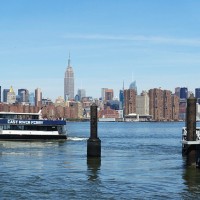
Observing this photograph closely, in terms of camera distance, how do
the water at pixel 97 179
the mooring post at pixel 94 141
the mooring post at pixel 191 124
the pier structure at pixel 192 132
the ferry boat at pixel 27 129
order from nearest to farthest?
the water at pixel 97 179 < the pier structure at pixel 192 132 < the mooring post at pixel 191 124 < the mooring post at pixel 94 141 < the ferry boat at pixel 27 129

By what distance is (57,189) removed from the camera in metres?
33.0

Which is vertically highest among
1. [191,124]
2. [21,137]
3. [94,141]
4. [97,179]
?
[191,124]

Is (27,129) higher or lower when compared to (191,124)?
lower

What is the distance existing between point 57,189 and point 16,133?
50386 mm

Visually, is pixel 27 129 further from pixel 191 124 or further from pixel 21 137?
pixel 191 124

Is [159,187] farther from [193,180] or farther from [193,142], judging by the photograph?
[193,142]

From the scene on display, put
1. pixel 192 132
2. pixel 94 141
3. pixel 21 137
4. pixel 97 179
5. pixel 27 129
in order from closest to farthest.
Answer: pixel 97 179, pixel 192 132, pixel 94 141, pixel 21 137, pixel 27 129

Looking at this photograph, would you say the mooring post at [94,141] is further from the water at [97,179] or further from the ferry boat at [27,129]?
the ferry boat at [27,129]

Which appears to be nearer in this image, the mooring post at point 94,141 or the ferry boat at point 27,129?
the mooring post at point 94,141

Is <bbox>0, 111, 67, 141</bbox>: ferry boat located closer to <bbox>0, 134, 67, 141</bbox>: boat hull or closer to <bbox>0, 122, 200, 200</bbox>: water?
<bbox>0, 134, 67, 141</bbox>: boat hull

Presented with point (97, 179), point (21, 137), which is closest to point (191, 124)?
point (97, 179)

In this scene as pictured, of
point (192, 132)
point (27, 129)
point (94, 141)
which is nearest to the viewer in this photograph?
point (192, 132)

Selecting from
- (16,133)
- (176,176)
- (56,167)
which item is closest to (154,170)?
(176,176)

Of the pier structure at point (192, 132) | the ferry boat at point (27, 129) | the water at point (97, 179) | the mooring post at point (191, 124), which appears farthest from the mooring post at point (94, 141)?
the ferry boat at point (27, 129)
